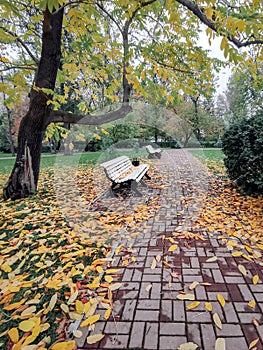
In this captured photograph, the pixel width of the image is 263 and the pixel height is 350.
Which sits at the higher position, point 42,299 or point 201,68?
point 201,68

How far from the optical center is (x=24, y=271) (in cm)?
251

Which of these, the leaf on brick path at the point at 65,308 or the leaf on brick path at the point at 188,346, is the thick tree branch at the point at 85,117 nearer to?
the leaf on brick path at the point at 65,308

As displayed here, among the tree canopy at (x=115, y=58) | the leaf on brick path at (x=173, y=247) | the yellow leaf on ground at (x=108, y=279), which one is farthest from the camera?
the tree canopy at (x=115, y=58)

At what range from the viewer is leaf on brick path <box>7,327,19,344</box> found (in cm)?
167

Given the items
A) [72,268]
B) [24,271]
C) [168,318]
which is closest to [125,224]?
[72,268]

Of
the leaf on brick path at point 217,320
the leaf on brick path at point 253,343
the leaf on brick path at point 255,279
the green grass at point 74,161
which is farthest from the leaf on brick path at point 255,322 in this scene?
the green grass at point 74,161

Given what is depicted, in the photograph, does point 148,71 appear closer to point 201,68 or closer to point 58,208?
point 201,68

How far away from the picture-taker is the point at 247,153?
475 centimetres

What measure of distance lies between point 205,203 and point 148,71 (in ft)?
8.98

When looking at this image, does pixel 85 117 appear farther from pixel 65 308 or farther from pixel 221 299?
pixel 221 299

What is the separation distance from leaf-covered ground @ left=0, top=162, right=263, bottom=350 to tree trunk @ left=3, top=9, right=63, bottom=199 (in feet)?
1.44

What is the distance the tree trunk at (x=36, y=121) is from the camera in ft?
15.4

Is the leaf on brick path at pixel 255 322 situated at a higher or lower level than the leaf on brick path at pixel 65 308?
higher

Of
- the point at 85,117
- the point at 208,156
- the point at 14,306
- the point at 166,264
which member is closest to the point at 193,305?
the point at 166,264
